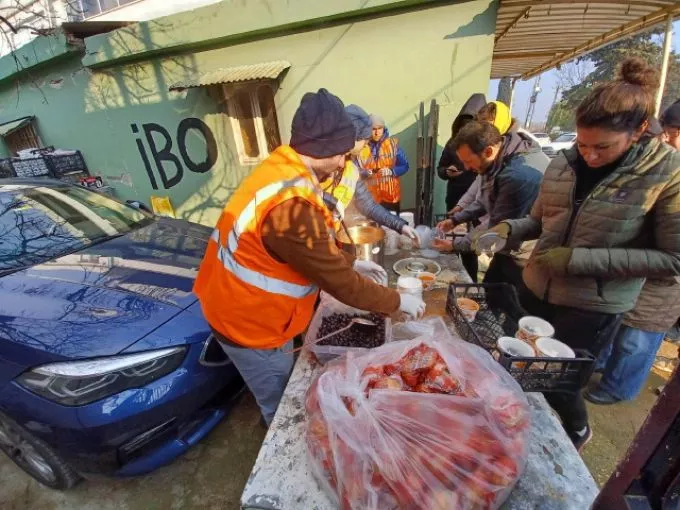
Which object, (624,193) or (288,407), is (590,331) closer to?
(624,193)

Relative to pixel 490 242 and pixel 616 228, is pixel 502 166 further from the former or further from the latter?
pixel 616 228

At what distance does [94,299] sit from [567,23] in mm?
6693

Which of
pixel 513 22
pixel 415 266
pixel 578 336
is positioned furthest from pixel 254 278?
pixel 513 22

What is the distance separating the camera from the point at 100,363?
5.29 feet

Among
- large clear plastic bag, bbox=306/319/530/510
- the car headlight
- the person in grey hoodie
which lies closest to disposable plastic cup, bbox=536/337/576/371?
large clear plastic bag, bbox=306/319/530/510

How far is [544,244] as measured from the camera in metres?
1.77

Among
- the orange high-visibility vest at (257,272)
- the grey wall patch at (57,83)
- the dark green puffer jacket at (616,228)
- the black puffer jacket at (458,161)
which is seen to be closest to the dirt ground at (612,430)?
the dark green puffer jacket at (616,228)

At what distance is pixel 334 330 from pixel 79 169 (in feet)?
27.5

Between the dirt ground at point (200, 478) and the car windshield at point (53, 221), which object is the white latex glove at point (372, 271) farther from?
the car windshield at point (53, 221)

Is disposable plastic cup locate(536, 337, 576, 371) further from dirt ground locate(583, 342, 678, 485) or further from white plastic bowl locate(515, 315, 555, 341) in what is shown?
dirt ground locate(583, 342, 678, 485)

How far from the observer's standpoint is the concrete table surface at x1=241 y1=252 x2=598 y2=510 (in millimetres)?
917

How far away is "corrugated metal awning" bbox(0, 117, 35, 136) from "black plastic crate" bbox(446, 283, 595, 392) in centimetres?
1073

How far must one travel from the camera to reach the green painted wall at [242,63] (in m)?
3.98

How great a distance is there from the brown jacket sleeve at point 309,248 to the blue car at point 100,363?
1063 mm
